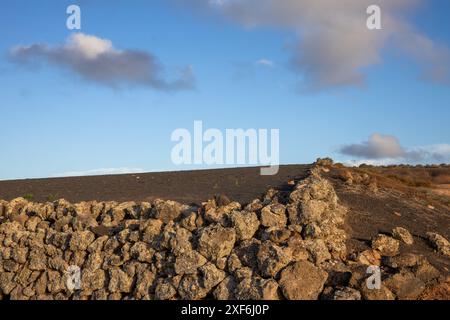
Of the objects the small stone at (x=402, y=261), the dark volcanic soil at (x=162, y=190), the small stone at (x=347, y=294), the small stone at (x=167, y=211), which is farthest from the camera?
the dark volcanic soil at (x=162, y=190)

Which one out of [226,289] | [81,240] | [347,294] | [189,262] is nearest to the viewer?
[347,294]

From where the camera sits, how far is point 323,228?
389 inches

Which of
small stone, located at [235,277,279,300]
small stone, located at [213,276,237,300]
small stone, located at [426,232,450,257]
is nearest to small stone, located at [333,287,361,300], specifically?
small stone, located at [235,277,279,300]

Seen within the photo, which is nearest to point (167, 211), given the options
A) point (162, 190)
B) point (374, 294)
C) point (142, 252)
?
point (142, 252)

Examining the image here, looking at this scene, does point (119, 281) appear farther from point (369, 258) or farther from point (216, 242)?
point (369, 258)

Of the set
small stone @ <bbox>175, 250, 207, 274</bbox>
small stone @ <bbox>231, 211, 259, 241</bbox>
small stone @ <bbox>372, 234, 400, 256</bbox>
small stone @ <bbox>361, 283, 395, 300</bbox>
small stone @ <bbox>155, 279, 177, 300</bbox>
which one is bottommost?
small stone @ <bbox>155, 279, 177, 300</bbox>

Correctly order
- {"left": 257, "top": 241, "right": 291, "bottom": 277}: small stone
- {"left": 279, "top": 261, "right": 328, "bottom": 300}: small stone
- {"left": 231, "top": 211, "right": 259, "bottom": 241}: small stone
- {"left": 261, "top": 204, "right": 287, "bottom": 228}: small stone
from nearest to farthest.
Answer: {"left": 279, "top": 261, "right": 328, "bottom": 300}: small stone
{"left": 257, "top": 241, "right": 291, "bottom": 277}: small stone
{"left": 231, "top": 211, "right": 259, "bottom": 241}: small stone
{"left": 261, "top": 204, "right": 287, "bottom": 228}: small stone

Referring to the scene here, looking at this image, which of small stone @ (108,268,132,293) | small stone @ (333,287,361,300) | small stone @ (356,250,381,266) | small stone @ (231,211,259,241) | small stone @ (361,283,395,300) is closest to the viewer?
small stone @ (333,287,361,300)

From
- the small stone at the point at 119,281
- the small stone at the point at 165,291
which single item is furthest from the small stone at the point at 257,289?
the small stone at the point at 119,281

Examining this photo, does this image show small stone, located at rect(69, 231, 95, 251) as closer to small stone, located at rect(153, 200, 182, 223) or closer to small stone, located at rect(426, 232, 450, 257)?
small stone, located at rect(153, 200, 182, 223)

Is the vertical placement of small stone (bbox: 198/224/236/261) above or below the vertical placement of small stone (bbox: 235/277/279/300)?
above

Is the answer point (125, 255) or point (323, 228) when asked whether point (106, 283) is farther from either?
point (323, 228)

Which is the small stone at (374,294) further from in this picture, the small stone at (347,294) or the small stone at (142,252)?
the small stone at (142,252)
